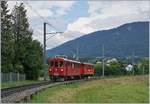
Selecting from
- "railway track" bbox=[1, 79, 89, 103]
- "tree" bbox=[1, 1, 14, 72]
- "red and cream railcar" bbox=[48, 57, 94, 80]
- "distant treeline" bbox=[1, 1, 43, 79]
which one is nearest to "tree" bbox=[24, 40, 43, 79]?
"distant treeline" bbox=[1, 1, 43, 79]

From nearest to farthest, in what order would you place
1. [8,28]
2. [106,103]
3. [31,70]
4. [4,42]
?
[106,103] → [4,42] → [8,28] → [31,70]

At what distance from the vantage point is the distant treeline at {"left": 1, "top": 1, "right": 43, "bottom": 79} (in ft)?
231

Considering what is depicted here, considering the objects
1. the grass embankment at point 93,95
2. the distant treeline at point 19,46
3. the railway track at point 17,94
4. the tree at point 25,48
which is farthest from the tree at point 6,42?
the grass embankment at point 93,95

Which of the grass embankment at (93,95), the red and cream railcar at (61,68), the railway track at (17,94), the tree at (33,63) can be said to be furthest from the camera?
the tree at (33,63)

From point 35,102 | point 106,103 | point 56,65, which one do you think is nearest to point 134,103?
point 106,103

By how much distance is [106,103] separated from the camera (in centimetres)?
2198

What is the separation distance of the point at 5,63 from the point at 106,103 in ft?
161

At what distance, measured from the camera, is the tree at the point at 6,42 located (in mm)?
68244

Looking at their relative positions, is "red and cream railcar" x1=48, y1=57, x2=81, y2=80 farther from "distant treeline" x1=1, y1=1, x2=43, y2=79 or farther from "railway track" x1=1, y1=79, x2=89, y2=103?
"railway track" x1=1, y1=79, x2=89, y2=103

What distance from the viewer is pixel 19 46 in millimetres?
80062

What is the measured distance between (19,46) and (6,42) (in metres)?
11.0

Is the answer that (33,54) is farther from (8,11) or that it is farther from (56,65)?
(56,65)

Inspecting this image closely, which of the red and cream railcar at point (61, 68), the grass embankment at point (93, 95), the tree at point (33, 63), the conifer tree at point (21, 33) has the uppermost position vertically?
the conifer tree at point (21, 33)

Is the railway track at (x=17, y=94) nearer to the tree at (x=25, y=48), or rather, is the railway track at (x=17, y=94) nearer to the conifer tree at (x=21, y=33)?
the tree at (x=25, y=48)
